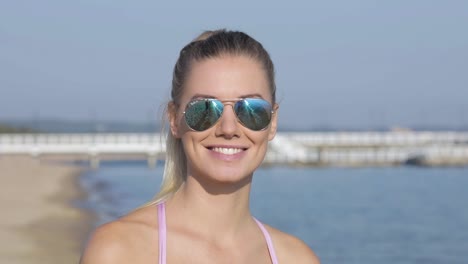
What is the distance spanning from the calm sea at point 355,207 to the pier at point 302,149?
2.27 m

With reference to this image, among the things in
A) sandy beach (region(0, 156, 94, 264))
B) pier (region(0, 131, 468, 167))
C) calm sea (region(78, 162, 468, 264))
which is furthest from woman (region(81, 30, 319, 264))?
pier (region(0, 131, 468, 167))

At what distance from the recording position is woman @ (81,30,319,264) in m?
2.78

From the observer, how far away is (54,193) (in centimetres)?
3856

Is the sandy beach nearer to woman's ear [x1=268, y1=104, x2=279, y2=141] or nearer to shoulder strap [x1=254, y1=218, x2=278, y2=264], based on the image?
shoulder strap [x1=254, y1=218, x2=278, y2=264]

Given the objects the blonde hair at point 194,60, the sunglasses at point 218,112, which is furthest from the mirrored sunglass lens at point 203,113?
the blonde hair at point 194,60

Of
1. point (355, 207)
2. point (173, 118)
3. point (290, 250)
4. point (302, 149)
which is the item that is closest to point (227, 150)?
point (173, 118)

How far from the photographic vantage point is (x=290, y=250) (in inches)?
122

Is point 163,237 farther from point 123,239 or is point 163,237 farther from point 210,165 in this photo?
point 210,165

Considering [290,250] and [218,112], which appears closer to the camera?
[218,112]

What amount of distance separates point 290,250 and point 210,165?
45cm

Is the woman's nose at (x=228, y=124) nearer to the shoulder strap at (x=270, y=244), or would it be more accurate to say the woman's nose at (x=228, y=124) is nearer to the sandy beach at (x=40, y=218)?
the shoulder strap at (x=270, y=244)

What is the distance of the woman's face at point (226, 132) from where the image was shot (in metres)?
2.81

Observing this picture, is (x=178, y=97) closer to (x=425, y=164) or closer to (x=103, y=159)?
(x=425, y=164)

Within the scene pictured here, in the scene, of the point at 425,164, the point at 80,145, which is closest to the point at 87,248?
the point at 80,145
